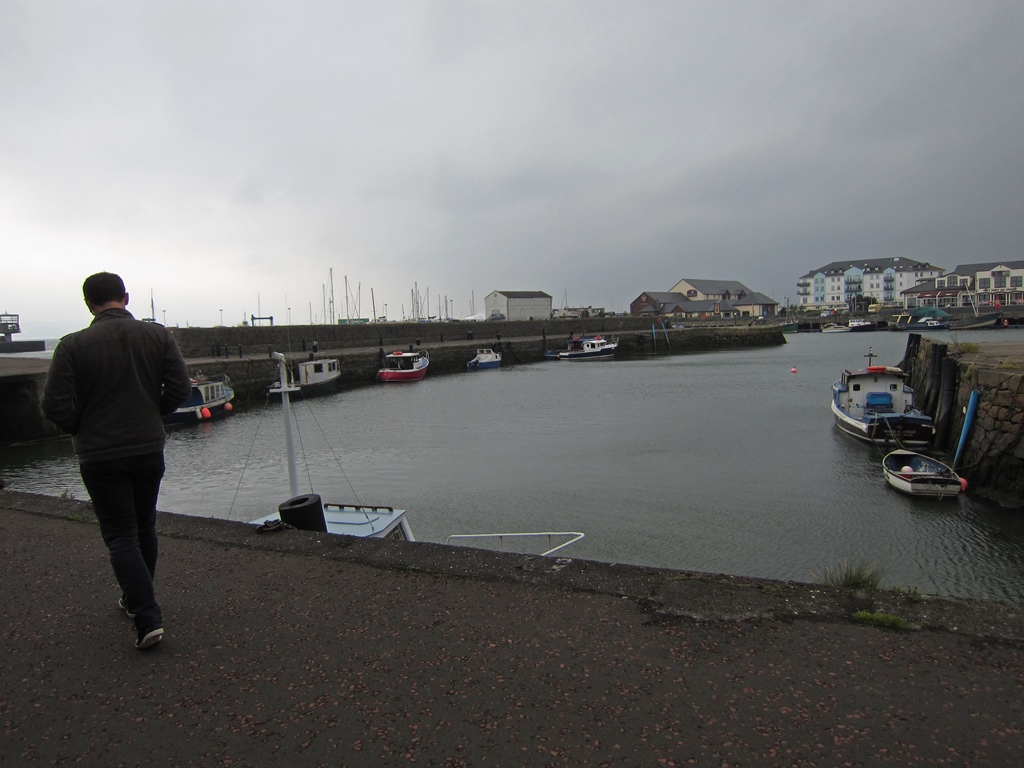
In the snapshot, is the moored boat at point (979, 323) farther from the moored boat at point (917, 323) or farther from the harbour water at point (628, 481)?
the harbour water at point (628, 481)

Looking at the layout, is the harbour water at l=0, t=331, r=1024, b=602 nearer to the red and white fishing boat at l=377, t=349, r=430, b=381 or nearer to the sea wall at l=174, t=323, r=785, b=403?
the sea wall at l=174, t=323, r=785, b=403

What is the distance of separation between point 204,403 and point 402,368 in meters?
17.6

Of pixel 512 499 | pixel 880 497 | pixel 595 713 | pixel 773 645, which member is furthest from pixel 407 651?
pixel 880 497

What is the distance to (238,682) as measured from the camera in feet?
10.0

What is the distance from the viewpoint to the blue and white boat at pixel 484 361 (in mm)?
53500

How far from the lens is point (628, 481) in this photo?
15586mm

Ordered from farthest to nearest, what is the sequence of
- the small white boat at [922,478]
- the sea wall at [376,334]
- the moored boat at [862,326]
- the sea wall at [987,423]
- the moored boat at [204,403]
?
1. the moored boat at [862,326]
2. the sea wall at [376,334]
3. the moored boat at [204,403]
4. the small white boat at [922,478]
5. the sea wall at [987,423]

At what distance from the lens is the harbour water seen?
10.8 metres

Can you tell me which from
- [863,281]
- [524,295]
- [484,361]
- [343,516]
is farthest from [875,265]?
[343,516]

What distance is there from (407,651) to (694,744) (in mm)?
1513

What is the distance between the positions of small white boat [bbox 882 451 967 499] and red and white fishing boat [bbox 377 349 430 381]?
32.6 m

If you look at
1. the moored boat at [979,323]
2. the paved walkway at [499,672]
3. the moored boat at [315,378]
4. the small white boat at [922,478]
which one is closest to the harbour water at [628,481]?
the small white boat at [922,478]

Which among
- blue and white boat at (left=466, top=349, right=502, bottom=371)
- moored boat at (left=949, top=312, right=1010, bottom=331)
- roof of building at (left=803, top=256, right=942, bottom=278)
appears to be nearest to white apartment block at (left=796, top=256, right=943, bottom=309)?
roof of building at (left=803, top=256, right=942, bottom=278)

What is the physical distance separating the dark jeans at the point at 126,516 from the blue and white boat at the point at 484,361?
49864 mm
